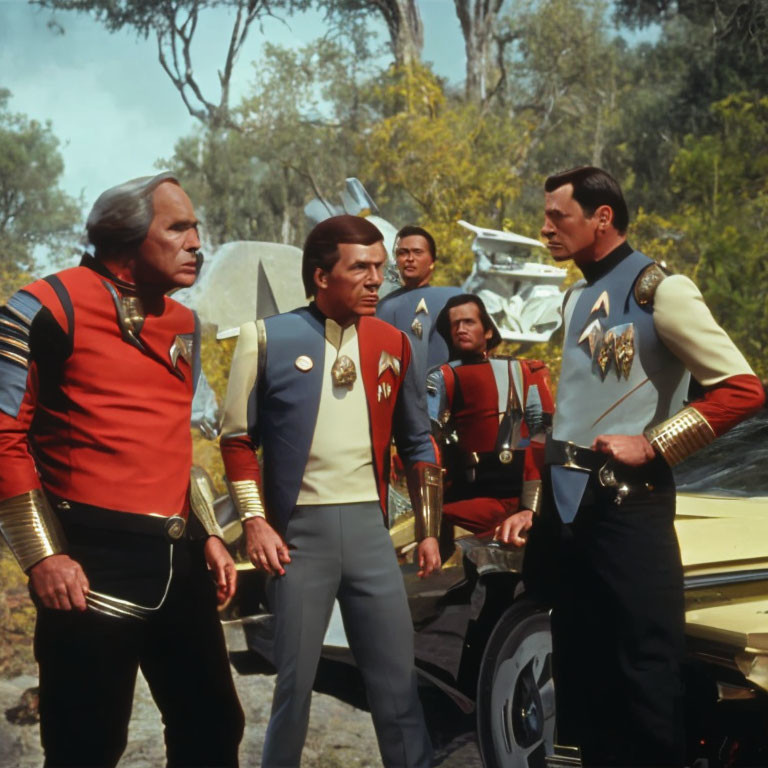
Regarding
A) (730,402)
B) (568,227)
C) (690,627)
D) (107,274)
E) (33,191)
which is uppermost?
→ (33,191)

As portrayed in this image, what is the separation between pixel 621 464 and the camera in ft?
10.7

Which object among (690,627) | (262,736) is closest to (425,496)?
(690,627)

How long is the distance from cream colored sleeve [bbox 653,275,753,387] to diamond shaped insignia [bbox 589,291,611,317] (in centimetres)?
15

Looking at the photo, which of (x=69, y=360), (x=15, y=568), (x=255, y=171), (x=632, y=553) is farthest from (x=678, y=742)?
(x=255, y=171)

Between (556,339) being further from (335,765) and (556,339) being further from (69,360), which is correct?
(69,360)

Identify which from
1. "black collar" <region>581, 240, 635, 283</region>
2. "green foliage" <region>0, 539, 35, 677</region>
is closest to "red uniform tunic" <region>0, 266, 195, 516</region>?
"black collar" <region>581, 240, 635, 283</region>

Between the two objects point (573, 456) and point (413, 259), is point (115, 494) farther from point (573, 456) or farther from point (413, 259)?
point (413, 259)

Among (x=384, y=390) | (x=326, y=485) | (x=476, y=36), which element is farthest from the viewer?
(x=476, y=36)

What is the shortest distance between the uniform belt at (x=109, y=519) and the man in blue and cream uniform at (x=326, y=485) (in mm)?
507

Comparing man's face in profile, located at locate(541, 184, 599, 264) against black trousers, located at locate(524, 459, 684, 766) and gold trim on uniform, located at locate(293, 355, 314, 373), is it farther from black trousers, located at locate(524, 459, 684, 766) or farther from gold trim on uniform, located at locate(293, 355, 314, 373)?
gold trim on uniform, located at locate(293, 355, 314, 373)

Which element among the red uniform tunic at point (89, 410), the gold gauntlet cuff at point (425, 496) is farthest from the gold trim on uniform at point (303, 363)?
the red uniform tunic at point (89, 410)

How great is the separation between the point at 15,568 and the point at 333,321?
19.1 ft

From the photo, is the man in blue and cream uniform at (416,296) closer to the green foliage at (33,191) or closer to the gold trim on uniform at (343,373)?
the gold trim on uniform at (343,373)

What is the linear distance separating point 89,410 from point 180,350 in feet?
1.05
